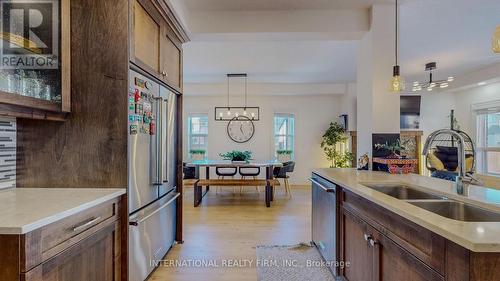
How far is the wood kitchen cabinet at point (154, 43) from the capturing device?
79.4 inches

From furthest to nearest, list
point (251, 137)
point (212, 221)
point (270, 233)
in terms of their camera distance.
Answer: point (251, 137), point (212, 221), point (270, 233)

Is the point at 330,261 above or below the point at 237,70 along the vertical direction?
below

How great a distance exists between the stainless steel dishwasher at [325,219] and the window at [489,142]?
18.4 ft

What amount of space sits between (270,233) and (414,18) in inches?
124

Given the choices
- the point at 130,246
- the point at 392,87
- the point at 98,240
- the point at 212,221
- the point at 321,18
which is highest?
the point at 321,18

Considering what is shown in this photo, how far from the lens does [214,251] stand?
9.88 ft

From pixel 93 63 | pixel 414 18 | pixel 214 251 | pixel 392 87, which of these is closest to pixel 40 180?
pixel 93 63

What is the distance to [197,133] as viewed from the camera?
7789mm

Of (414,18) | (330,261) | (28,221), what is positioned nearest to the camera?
(28,221)

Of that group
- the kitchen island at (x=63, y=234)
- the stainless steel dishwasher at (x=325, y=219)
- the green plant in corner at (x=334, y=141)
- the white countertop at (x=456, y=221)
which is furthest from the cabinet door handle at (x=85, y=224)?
the green plant in corner at (x=334, y=141)

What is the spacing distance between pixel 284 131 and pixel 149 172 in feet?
18.9

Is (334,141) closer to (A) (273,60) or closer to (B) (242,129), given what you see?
(B) (242,129)

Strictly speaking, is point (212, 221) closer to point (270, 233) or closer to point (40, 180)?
point (270, 233)

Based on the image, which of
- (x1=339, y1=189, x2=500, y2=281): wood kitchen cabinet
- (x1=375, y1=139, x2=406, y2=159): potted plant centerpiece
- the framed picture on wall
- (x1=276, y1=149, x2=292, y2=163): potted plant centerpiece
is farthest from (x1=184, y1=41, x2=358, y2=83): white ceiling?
(x1=339, y1=189, x2=500, y2=281): wood kitchen cabinet
